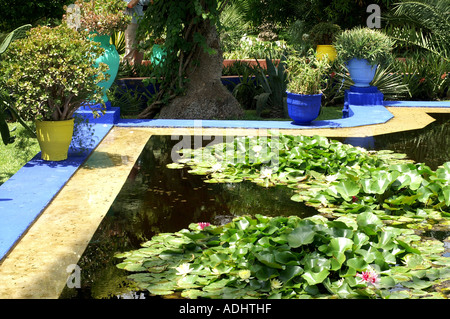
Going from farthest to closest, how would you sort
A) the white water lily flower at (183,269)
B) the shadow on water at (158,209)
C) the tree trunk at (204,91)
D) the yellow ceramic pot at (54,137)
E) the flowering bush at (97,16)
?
the tree trunk at (204,91) → the flowering bush at (97,16) → the yellow ceramic pot at (54,137) → the shadow on water at (158,209) → the white water lily flower at (183,269)

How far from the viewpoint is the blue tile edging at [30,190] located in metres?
4.52

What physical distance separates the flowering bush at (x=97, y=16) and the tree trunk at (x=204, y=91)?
156cm

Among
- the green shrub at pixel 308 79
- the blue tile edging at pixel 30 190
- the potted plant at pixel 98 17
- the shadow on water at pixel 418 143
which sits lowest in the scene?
the shadow on water at pixel 418 143

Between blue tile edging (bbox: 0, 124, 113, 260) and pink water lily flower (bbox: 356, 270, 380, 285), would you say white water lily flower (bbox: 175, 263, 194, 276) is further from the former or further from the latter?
blue tile edging (bbox: 0, 124, 113, 260)

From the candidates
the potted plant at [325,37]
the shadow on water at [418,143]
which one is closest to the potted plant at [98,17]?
the shadow on water at [418,143]

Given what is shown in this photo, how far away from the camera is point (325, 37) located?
1282cm

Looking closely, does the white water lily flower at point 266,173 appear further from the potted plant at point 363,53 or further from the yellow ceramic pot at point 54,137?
the potted plant at point 363,53

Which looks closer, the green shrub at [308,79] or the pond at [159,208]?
the pond at [159,208]

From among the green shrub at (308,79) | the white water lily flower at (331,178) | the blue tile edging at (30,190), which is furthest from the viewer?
the green shrub at (308,79)

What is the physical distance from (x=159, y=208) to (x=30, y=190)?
1228 millimetres

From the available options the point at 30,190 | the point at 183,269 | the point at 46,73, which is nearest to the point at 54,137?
the point at 46,73

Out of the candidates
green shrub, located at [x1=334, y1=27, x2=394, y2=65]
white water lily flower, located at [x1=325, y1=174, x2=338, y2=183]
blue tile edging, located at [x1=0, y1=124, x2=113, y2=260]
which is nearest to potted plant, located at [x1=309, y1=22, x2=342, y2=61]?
green shrub, located at [x1=334, y1=27, x2=394, y2=65]

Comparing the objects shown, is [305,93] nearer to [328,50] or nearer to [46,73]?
[46,73]

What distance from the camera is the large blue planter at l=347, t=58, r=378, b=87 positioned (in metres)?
10.3
